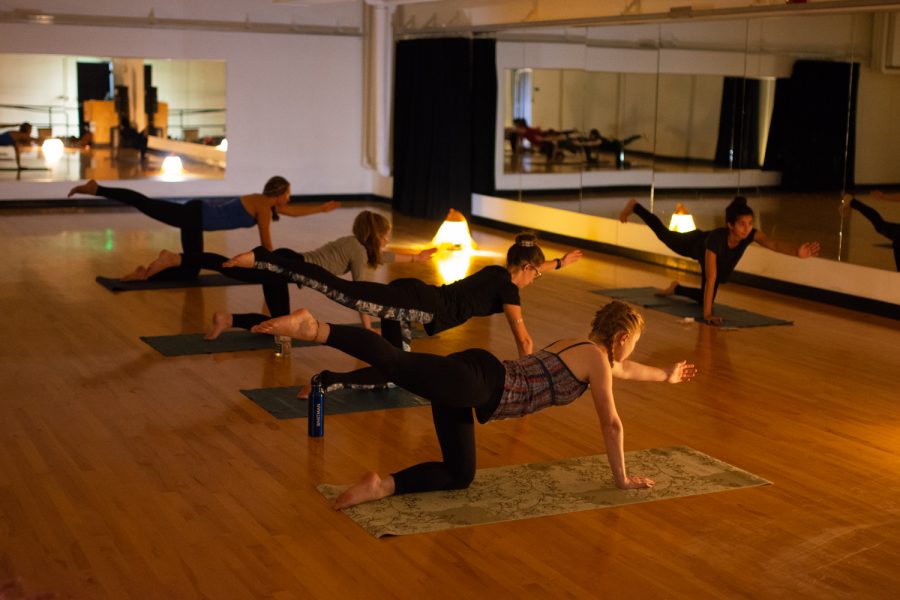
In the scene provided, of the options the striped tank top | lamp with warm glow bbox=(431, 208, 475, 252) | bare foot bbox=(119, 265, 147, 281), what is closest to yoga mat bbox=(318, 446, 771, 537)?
the striped tank top

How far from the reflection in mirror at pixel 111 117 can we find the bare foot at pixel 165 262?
517 cm

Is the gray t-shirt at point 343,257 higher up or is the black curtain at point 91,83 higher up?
the black curtain at point 91,83

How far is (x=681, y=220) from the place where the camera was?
29.3 ft

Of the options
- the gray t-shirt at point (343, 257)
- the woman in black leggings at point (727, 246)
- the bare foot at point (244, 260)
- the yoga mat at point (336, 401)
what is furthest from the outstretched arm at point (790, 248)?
the bare foot at point (244, 260)

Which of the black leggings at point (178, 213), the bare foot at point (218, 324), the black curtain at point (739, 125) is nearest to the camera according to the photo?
the bare foot at point (218, 324)

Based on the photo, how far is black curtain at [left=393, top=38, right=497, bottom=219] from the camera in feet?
36.5

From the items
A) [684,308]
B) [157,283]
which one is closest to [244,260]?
[157,283]

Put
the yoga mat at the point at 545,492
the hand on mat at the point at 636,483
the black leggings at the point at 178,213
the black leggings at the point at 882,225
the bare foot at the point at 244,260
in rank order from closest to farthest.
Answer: the yoga mat at the point at 545,492 → the hand on mat at the point at 636,483 → the bare foot at the point at 244,260 → the black leggings at the point at 882,225 → the black leggings at the point at 178,213

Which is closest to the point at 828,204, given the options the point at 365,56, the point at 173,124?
the point at 365,56

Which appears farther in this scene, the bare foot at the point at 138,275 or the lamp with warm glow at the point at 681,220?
the lamp with warm glow at the point at 681,220

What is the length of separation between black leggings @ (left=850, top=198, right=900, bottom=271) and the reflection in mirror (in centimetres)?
763

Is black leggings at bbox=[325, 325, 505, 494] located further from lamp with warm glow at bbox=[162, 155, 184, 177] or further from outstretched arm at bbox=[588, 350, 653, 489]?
lamp with warm glow at bbox=[162, 155, 184, 177]

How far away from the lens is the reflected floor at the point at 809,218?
284 inches

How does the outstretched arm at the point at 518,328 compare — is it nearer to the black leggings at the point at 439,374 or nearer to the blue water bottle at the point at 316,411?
the blue water bottle at the point at 316,411
